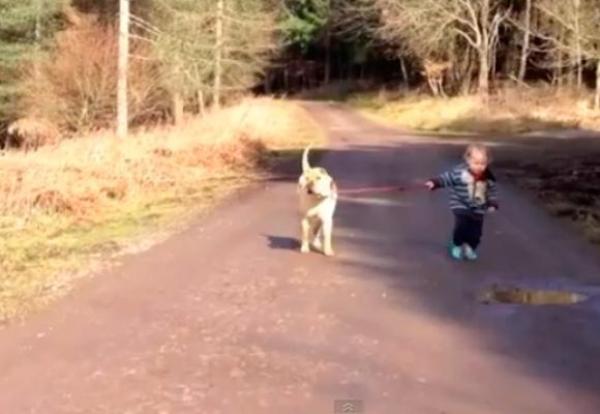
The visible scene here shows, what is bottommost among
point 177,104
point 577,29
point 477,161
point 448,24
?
point 177,104

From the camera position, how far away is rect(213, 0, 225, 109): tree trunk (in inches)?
1773

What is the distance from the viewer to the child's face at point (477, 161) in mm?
11531

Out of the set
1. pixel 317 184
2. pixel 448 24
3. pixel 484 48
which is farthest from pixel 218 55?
pixel 317 184

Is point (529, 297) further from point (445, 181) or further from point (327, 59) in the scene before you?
point (327, 59)

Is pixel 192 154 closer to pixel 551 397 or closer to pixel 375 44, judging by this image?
pixel 551 397

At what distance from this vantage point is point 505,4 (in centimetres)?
5991

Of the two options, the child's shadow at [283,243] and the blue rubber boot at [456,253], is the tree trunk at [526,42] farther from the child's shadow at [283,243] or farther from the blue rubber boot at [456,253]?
the blue rubber boot at [456,253]

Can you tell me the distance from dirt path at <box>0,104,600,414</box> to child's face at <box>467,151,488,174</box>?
1012 mm

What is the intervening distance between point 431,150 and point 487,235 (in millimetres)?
18404

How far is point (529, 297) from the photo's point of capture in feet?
31.6

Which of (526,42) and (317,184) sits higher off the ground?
(526,42)

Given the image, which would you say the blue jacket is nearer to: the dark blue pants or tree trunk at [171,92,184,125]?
the dark blue pants

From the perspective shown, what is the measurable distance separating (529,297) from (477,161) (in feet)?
7.78

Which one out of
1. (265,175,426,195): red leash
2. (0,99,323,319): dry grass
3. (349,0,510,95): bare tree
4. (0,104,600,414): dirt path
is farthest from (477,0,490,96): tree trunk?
(0,104,600,414): dirt path
